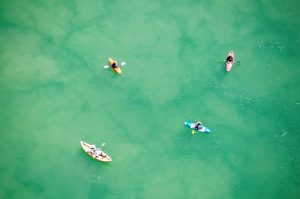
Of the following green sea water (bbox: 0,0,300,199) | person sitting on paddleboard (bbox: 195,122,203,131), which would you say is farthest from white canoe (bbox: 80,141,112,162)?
person sitting on paddleboard (bbox: 195,122,203,131)

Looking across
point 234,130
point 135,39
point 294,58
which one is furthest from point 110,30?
point 294,58

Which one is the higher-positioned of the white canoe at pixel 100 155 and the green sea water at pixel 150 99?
the green sea water at pixel 150 99

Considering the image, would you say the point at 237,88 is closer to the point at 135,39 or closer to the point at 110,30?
the point at 135,39

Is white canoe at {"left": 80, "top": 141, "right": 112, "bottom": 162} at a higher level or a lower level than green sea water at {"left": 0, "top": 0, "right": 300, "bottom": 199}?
lower

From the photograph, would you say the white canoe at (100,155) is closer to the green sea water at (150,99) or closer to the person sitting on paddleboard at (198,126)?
the green sea water at (150,99)

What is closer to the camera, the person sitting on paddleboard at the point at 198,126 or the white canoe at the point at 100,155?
the white canoe at the point at 100,155

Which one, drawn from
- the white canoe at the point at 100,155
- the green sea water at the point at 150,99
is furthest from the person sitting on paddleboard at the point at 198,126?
the white canoe at the point at 100,155

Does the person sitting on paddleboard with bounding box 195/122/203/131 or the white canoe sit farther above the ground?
the person sitting on paddleboard with bounding box 195/122/203/131

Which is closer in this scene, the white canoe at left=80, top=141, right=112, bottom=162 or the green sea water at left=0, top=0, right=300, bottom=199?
the white canoe at left=80, top=141, right=112, bottom=162

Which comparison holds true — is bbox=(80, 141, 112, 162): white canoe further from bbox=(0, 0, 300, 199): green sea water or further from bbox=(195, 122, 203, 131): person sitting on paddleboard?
bbox=(195, 122, 203, 131): person sitting on paddleboard
